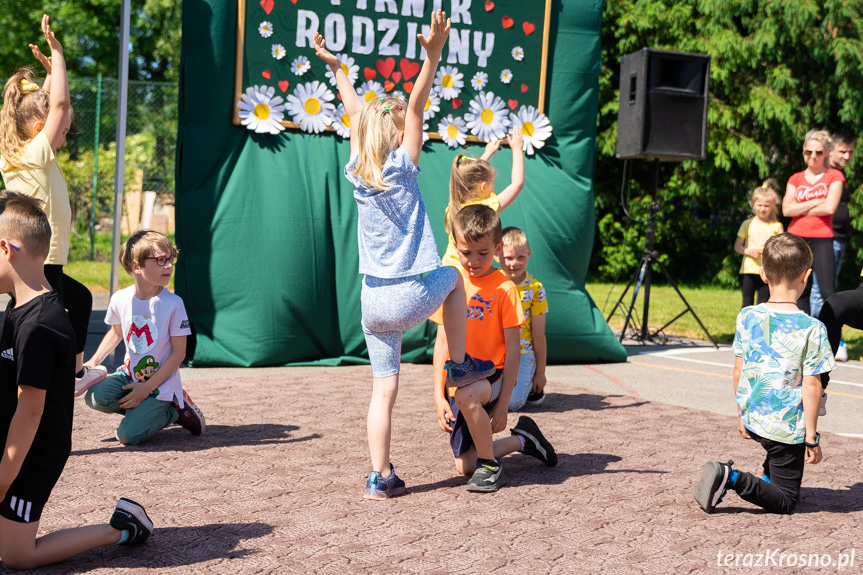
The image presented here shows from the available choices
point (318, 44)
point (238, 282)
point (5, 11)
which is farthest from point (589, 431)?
point (5, 11)

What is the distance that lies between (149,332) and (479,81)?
3.72 m

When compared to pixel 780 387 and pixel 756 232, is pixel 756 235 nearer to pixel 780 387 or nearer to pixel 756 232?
pixel 756 232

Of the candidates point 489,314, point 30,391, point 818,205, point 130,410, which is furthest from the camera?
point 818,205

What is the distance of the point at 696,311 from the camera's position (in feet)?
41.8

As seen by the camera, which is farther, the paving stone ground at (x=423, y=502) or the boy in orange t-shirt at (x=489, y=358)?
the boy in orange t-shirt at (x=489, y=358)

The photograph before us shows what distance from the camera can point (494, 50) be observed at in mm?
7320

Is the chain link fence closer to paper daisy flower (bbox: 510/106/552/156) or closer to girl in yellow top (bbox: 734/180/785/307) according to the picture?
paper daisy flower (bbox: 510/106/552/156)

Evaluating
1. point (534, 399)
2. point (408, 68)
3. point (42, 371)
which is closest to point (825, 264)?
point (534, 399)

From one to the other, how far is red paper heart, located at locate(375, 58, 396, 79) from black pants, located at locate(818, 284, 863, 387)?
3.93 metres

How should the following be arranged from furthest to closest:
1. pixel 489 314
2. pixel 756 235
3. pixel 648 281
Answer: pixel 648 281
pixel 756 235
pixel 489 314

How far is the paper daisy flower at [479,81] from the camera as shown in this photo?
7.28m

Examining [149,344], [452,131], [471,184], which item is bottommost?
[149,344]

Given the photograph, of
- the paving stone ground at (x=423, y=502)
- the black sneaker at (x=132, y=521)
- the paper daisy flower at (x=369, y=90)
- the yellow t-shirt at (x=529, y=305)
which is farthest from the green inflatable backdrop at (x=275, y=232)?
the black sneaker at (x=132, y=521)

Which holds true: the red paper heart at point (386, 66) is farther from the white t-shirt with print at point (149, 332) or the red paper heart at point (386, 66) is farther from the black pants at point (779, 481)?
the black pants at point (779, 481)
